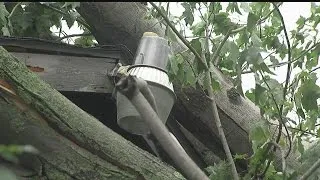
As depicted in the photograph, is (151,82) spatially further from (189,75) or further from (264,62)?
(264,62)

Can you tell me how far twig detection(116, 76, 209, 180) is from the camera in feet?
2.70

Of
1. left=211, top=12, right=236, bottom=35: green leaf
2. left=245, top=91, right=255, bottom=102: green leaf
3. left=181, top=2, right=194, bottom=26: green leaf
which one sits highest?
left=181, top=2, right=194, bottom=26: green leaf

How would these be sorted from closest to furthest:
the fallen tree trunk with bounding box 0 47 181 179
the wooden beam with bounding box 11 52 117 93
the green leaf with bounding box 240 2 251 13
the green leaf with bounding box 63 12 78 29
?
the fallen tree trunk with bounding box 0 47 181 179 → the green leaf with bounding box 240 2 251 13 → the wooden beam with bounding box 11 52 117 93 → the green leaf with bounding box 63 12 78 29

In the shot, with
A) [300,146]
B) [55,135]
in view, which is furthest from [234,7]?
[55,135]

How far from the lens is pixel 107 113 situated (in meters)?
2.01

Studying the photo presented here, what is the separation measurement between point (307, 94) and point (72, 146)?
0.63 m

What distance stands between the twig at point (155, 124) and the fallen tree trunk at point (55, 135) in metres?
0.45

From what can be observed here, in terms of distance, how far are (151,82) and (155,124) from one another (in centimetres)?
72

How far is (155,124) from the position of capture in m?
0.82

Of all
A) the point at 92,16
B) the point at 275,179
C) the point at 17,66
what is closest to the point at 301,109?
the point at 275,179

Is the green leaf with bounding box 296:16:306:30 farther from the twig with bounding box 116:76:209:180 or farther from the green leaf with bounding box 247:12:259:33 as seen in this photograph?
the twig with bounding box 116:76:209:180

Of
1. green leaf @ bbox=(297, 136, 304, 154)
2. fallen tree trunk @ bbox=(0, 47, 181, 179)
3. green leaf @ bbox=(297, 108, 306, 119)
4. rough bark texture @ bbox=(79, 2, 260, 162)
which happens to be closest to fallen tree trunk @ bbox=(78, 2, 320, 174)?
rough bark texture @ bbox=(79, 2, 260, 162)

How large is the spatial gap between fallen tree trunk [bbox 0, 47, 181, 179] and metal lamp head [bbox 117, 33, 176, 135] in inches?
5.5

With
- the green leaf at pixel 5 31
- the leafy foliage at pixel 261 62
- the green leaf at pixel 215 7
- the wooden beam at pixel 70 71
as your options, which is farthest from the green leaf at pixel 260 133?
the green leaf at pixel 5 31
